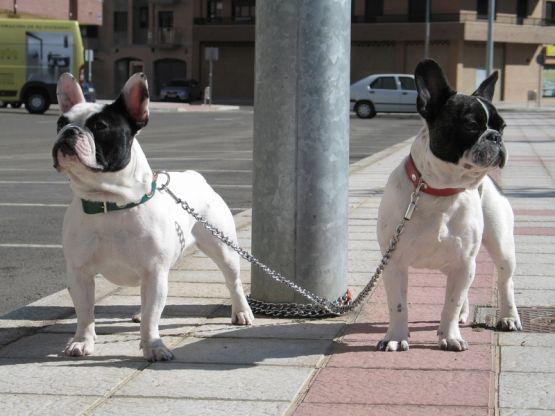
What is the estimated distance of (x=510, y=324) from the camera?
6121mm

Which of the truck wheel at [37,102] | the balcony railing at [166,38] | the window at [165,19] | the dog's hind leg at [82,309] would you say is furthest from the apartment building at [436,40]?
the dog's hind leg at [82,309]

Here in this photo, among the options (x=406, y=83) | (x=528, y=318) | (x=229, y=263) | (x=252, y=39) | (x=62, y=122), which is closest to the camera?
(x=62, y=122)

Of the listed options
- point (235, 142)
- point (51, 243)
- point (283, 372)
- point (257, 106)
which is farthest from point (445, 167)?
point (235, 142)

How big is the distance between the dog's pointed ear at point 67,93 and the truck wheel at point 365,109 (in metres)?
40.6

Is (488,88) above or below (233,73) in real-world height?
above

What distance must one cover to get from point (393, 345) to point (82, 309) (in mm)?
1626

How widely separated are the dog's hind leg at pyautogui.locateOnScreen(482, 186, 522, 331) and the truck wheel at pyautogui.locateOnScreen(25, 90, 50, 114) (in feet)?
124

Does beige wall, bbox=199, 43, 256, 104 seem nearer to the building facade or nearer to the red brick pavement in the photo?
the building facade

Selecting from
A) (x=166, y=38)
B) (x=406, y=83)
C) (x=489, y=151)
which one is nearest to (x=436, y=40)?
(x=166, y=38)

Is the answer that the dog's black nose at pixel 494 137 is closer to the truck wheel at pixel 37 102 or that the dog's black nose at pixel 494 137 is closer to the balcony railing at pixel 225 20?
the truck wheel at pixel 37 102

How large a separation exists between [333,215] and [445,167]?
58.7 inches

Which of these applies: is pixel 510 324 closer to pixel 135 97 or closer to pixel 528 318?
pixel 528 318

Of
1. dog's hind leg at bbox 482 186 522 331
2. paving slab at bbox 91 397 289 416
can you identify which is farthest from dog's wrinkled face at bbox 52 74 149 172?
dog's hind leg at bbox 482 186 522 331

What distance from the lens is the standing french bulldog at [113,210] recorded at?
5.18m
